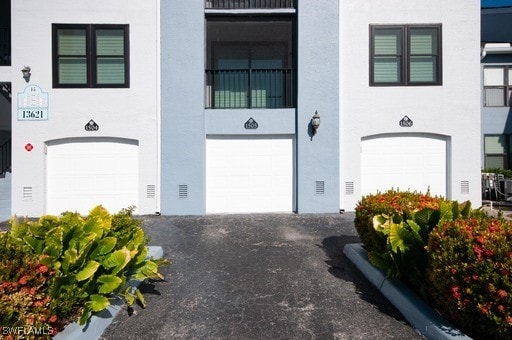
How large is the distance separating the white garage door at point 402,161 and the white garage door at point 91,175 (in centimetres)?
761

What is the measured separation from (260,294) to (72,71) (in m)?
9.32

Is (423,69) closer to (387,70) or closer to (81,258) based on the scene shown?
(387,70)

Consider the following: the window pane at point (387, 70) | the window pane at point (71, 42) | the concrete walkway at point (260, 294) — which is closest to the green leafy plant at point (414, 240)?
the concrete walkway at point (260, 294)

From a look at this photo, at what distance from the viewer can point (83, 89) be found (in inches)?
379

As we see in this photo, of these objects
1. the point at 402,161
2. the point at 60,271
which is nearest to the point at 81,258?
the point at 60,271

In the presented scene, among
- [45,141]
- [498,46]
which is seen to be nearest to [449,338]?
[45,141]

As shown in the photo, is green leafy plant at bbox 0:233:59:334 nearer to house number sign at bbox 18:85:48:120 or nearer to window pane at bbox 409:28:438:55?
house number sign at bbox 18:85:48:120

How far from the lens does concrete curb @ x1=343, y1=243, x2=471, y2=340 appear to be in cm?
324

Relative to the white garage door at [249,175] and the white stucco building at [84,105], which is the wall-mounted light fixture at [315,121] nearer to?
the white garage door at [249,175]

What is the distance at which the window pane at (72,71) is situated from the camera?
31.7 ft

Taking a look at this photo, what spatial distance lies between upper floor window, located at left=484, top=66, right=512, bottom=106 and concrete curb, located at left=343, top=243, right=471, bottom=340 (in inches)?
546

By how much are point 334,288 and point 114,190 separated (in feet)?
25.4

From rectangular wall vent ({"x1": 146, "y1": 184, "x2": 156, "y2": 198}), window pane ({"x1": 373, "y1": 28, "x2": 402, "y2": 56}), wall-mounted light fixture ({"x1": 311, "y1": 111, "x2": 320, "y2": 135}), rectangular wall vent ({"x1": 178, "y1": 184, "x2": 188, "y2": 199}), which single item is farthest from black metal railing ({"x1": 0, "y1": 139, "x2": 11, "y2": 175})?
window pane ({"x1": 373, "y1": 28, "x2": 402, "y2": 56})

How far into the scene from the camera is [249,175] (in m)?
9.95
